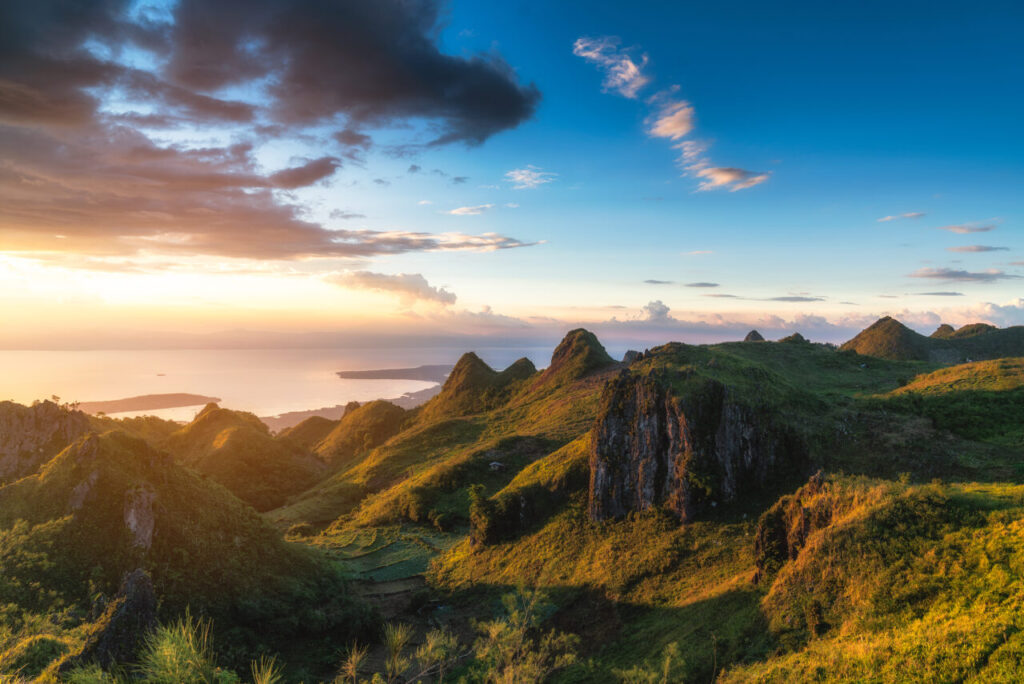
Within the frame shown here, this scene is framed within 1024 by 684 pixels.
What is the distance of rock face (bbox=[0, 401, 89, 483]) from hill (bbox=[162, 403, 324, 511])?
1584 inches

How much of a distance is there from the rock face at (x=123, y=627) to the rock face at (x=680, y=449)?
1358 inches

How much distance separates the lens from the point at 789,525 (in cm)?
2944

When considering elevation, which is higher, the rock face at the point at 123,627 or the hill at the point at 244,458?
the rock face at the point at 123,627

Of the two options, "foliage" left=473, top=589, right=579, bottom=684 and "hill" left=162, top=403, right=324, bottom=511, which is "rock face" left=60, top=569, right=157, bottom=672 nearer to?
"foliage" left=473, top=589, right=579, bottom=684

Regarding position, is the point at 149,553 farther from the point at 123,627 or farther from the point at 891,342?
the point at 891,342

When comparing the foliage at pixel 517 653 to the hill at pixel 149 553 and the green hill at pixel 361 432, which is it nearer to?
the hill at pixel 149 553

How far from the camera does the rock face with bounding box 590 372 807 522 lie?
38.8 m

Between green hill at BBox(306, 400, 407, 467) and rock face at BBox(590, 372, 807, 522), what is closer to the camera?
rock face at BBox(590, 372, 807, 522)

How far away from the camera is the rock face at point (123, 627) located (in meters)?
22.9

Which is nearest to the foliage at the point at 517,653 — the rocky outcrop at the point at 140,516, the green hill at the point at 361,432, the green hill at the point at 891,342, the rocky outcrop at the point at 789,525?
the rocky outcrop at the point at 789,525

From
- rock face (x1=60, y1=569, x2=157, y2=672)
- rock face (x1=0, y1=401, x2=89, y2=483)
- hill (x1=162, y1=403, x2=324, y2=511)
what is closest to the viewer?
rock face (x1=60, y1=569, x2=157, y2=672)

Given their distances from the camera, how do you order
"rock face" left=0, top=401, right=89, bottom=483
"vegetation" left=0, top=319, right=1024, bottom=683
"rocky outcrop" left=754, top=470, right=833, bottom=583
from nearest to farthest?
1. "vegetation" left=0, top=319, right=1024, bottom=683
2. "rocky outcrop" left=754, top=470, right=833, bottom=583
3. "rock face" left=0, top=401, right=89, bottom=483

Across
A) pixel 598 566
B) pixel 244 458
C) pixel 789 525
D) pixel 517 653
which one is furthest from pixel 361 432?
pixel 789 525

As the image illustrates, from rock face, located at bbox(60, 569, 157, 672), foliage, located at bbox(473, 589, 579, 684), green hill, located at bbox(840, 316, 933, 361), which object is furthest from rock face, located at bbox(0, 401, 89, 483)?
green hill, located at bbox(840, 316, 933, 361)
